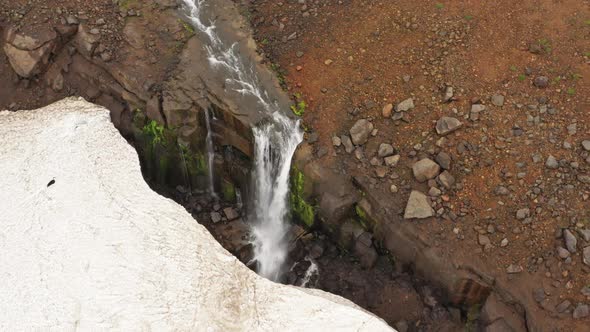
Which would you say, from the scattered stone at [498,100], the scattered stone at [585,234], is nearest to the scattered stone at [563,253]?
the scattered stone at [585,234]

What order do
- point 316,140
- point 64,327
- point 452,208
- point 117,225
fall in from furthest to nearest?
point 316,140 → point 452,208 → point 117,225 → point 64,327

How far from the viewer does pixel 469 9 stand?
18.0m

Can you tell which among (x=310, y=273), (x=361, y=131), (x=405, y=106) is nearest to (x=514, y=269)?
(x=405, y=106)

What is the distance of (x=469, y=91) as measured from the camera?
54.9 ft

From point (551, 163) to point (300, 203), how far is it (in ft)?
24.6

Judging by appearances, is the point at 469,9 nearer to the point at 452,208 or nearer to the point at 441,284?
the point at 452,208

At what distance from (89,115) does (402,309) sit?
38.1ft

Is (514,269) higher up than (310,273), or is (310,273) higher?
(514,269)

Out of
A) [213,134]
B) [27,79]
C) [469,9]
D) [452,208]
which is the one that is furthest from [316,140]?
[27,79]

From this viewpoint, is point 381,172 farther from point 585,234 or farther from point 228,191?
point 585,234

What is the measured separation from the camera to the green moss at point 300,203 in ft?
55.8

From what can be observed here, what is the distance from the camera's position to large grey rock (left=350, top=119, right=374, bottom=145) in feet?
54.6

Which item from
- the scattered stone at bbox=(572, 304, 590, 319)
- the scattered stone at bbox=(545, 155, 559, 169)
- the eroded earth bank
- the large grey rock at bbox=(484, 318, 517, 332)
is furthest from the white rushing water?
the scattered stone at bbox=(572, 304, 590, 319)

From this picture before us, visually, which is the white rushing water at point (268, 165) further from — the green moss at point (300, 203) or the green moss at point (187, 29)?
the green moss at point (187, 29)
